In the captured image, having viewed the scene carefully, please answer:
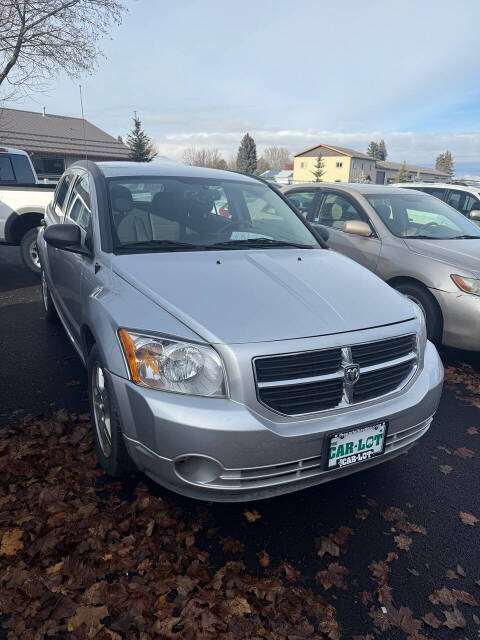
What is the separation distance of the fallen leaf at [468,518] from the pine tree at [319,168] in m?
83.7

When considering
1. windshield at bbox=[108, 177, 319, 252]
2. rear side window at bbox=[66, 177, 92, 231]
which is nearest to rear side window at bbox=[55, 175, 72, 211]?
rear side window at bbox=[66, 177, 92, 231]

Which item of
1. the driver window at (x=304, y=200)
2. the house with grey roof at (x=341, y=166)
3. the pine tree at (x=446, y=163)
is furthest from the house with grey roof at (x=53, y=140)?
the pine tree at (x=446, y=163)

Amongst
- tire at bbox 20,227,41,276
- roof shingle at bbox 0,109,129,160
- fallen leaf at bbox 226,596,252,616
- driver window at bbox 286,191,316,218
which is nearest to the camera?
fallen leaf at bbox 226,596,252,616

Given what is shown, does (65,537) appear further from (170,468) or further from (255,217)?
(255,217)

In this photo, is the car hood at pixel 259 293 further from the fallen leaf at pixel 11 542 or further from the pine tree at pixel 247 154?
the pine tree at pixel 247 154

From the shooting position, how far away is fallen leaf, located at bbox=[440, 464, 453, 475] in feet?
10.6

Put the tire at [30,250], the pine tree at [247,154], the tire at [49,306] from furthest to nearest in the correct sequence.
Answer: the pine tree at [247,154] → the tire at [30,250] → the tire at [49,306]

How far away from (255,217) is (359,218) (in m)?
2.48

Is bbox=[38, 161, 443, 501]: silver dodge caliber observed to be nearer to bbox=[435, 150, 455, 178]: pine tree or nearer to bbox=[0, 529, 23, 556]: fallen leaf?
bbox=[0, 529, 23, 556]: fallen leaf

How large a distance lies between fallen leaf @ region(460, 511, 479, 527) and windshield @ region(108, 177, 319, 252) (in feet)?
6.94

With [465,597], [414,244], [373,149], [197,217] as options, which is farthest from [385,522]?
[373,149]

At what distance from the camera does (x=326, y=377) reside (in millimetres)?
2348

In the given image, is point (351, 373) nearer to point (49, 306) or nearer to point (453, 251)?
point (453, 251)

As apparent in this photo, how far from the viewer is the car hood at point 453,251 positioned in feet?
15.8
